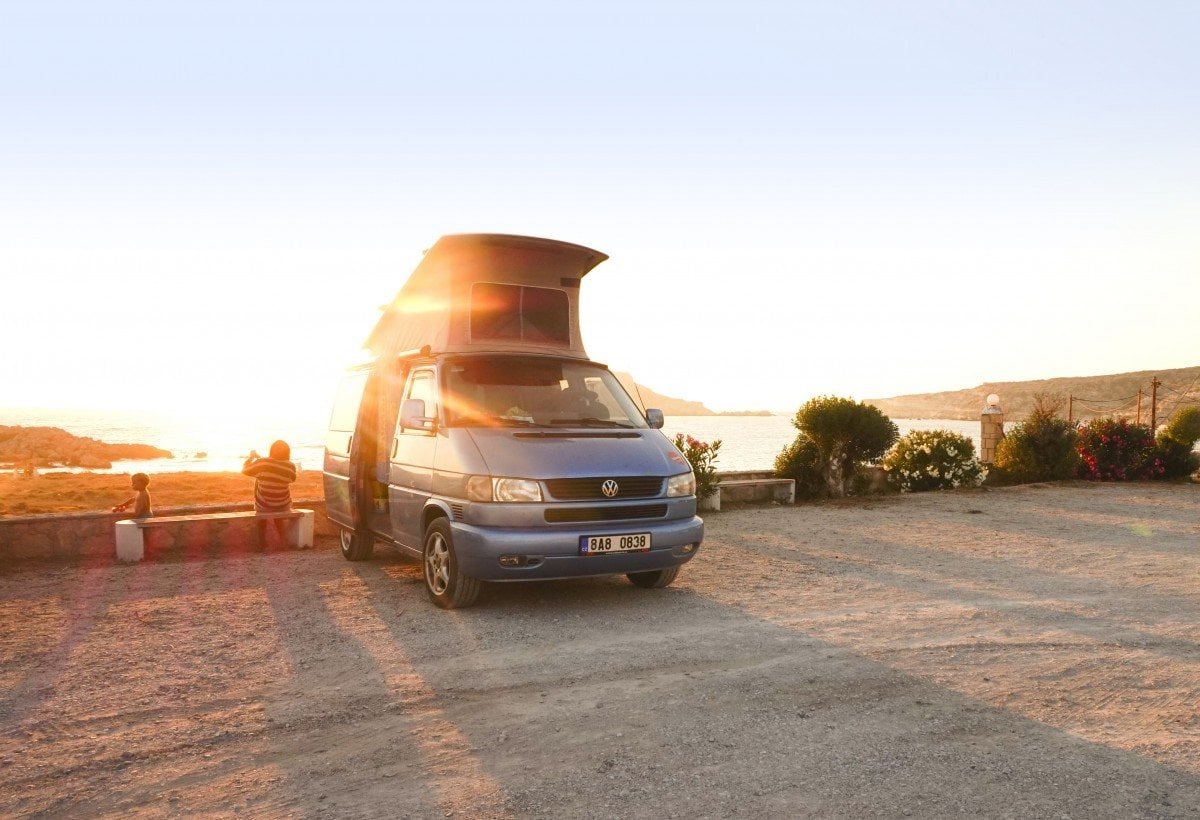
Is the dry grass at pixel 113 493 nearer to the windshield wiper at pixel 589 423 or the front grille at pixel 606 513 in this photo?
the windshield wiper at pixel 589 423

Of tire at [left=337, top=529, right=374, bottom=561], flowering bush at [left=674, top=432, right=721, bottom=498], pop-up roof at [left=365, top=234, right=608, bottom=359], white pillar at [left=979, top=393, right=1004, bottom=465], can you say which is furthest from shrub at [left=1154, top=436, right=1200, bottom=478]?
tire at [left=337, top=529, right=374, bottom=561]

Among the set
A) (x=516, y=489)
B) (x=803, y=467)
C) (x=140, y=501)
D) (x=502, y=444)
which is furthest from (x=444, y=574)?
(x=803, y=467)

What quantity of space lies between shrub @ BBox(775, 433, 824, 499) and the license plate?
9387mm

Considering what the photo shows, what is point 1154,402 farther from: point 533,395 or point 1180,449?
point 533,395

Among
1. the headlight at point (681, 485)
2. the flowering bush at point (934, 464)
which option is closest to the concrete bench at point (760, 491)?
the flowering bush at point (934, 464)

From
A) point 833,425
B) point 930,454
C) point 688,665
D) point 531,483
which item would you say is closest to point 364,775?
point 688,665

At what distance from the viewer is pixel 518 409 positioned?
7.17 m

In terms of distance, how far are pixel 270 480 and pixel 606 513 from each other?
4972 mm

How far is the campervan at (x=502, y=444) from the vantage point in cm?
629

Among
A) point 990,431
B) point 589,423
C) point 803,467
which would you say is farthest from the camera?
point 990,431

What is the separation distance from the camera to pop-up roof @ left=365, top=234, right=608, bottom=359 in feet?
25.2

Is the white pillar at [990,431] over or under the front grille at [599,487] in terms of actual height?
over

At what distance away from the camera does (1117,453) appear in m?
18.2

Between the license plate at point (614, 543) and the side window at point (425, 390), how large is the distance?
5.70 feet
